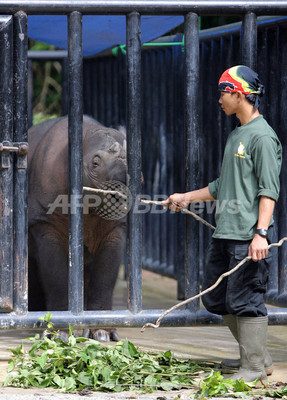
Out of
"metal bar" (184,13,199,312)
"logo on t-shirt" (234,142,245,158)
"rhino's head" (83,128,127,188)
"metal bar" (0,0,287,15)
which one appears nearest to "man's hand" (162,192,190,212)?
"metal bar" (184,13,199,312)

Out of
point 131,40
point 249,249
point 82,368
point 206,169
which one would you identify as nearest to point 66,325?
point 82,368

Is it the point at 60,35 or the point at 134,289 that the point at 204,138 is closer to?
the point at 60,35

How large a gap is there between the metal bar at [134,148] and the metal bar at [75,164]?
0.78 feet

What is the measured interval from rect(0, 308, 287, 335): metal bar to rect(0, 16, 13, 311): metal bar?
0.09m

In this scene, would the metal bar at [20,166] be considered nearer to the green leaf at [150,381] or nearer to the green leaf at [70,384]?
the green leaf at [70,384]

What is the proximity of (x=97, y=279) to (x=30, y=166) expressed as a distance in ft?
2.70

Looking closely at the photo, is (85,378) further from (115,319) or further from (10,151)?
(10,151)

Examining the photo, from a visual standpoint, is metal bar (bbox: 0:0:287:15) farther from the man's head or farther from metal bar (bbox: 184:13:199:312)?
the man's head

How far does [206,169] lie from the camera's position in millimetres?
6047

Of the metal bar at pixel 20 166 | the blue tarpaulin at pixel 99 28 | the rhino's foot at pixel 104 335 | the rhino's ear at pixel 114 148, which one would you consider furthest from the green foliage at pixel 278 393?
the blue tarpaulin at pixel 99 28

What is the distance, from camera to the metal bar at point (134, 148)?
153 inches

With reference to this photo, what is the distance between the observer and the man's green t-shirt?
137 inches

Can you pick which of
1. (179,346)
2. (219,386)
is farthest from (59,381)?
(179,346)

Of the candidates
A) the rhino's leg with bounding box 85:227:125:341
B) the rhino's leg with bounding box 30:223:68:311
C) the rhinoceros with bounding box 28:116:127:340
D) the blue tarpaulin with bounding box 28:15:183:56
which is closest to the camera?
the rhinoceros with bounding box 28:116:127:340
